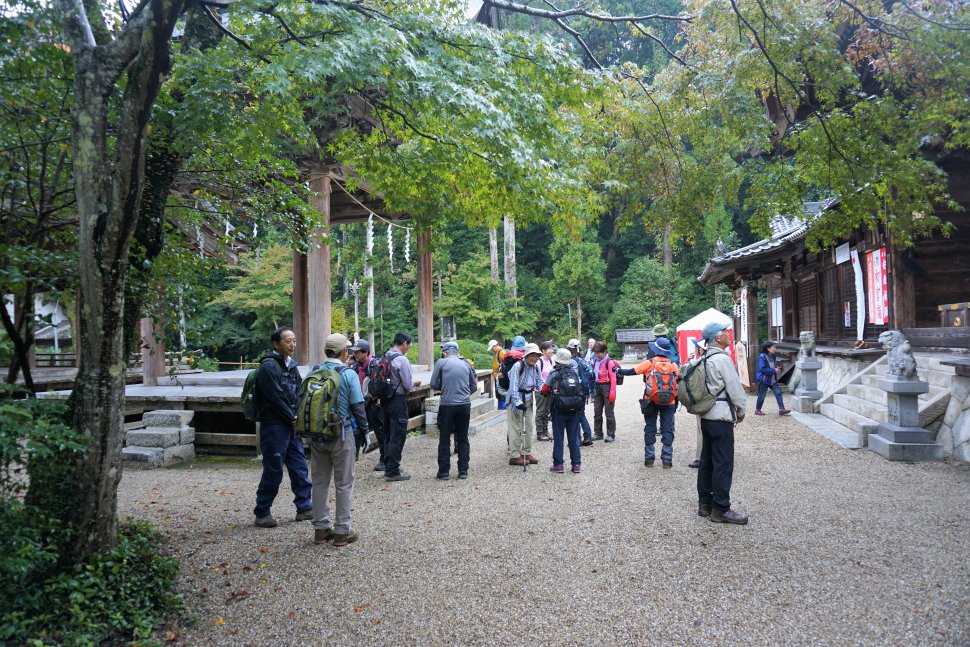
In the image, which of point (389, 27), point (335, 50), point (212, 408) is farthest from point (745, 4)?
point (212, 408)

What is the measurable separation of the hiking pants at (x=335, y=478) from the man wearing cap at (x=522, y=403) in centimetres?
305

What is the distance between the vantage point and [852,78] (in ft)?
18.0

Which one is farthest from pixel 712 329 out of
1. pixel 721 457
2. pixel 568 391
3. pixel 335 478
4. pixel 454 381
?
pixel 335 478

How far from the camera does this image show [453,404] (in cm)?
671

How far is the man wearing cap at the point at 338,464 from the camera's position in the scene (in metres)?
4.57

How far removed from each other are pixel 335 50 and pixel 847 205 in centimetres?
505

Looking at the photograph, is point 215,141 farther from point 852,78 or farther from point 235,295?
point 235,295

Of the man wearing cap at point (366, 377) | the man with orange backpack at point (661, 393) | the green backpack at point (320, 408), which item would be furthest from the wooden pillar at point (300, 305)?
the green backpack at point (320, 408)

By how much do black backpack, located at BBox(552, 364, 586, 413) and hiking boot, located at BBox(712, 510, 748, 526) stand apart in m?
2.19

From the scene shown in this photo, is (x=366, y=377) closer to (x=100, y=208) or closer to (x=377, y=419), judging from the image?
(x=377, y=419)

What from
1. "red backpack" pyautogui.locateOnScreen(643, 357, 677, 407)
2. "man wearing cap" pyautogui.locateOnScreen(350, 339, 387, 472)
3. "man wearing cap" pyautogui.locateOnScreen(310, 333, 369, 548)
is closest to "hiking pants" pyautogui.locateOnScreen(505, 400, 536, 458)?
"red backpack" pyautogui.locateOnScreen(643, 357, 677, 407)

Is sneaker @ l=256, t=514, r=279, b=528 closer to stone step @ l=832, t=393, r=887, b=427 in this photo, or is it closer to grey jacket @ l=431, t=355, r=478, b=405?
grey jacket @ l=431, t=355, r=478, b=405

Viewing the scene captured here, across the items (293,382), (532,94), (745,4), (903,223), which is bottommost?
(293,382)

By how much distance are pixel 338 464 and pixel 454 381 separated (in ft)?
7.74
